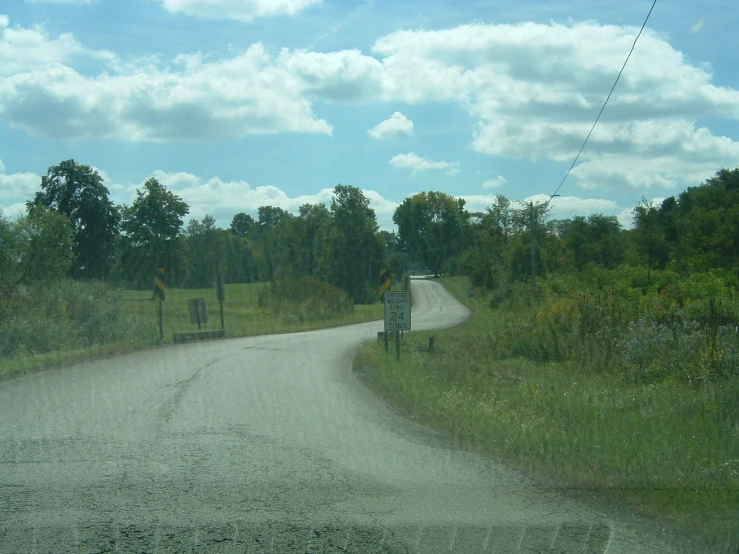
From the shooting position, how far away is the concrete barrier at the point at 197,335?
95.6 ft

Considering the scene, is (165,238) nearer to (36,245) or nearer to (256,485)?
(36,245)

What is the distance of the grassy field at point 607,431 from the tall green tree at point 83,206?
61311mm

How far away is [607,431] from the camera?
30.1ft

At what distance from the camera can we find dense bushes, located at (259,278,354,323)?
50062mm

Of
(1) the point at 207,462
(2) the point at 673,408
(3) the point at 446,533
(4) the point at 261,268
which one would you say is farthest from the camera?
(4) the point at 261,268

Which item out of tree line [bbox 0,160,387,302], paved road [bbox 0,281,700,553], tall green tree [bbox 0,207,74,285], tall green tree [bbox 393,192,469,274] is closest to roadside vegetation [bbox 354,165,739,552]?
paved road [bbox 0,281,700,553]

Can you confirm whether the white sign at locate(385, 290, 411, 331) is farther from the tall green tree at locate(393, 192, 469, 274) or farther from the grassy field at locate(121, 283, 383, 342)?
the tall green tree at locate(393, 192, 469, 274)

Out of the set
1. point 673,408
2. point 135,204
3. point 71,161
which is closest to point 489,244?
point 135,204

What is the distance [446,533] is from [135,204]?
73785 mm

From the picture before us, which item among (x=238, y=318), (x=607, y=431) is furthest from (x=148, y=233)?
(x=607, y=431)

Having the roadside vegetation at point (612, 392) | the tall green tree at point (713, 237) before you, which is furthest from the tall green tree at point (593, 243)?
the roadside vegetation at point (612, 392)

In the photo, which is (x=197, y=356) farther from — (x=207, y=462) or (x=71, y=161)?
(x=71, y=161)

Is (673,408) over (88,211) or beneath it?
beneath

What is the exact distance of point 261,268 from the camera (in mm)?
90125
